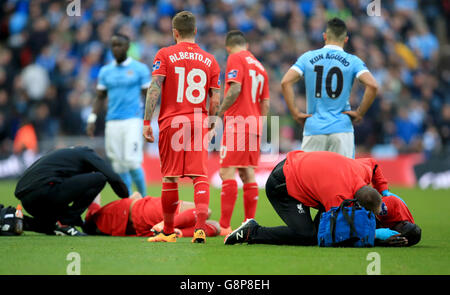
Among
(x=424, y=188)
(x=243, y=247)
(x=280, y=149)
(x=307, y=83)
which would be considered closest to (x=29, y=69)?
(x=280, y=149)

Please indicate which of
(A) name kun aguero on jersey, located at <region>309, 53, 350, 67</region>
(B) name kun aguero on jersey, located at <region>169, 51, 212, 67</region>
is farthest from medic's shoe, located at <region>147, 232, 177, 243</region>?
(A) name kun aguero on jersey, located at <region>309, 53, 350, 67</region>

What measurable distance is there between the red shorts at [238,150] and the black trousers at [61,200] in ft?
5.14

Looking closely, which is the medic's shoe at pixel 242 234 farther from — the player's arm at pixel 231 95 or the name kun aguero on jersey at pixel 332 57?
the name kun aguero on jersey at pixel 332 57

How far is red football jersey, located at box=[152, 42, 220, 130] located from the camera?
7.29 metres

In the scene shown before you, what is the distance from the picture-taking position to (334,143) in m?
7.96

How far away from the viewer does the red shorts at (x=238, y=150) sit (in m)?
8.71

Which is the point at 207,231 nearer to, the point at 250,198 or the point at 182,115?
the point at 250,198

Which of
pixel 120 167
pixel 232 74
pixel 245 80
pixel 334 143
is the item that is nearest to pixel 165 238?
pixel 334 143

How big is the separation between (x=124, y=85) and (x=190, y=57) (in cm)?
370

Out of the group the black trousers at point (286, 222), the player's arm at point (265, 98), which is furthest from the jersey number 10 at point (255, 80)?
the black trousers at point (286, 222)

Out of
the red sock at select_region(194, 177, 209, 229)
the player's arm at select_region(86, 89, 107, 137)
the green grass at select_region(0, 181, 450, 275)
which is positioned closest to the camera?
the green grass at select_region(0, 181, 450, 275)

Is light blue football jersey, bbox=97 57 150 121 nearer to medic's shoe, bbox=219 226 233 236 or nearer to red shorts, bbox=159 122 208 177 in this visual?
medic's shoe, bbox=219 226 233 236

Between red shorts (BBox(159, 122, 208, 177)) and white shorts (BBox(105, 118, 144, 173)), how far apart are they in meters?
3.65
